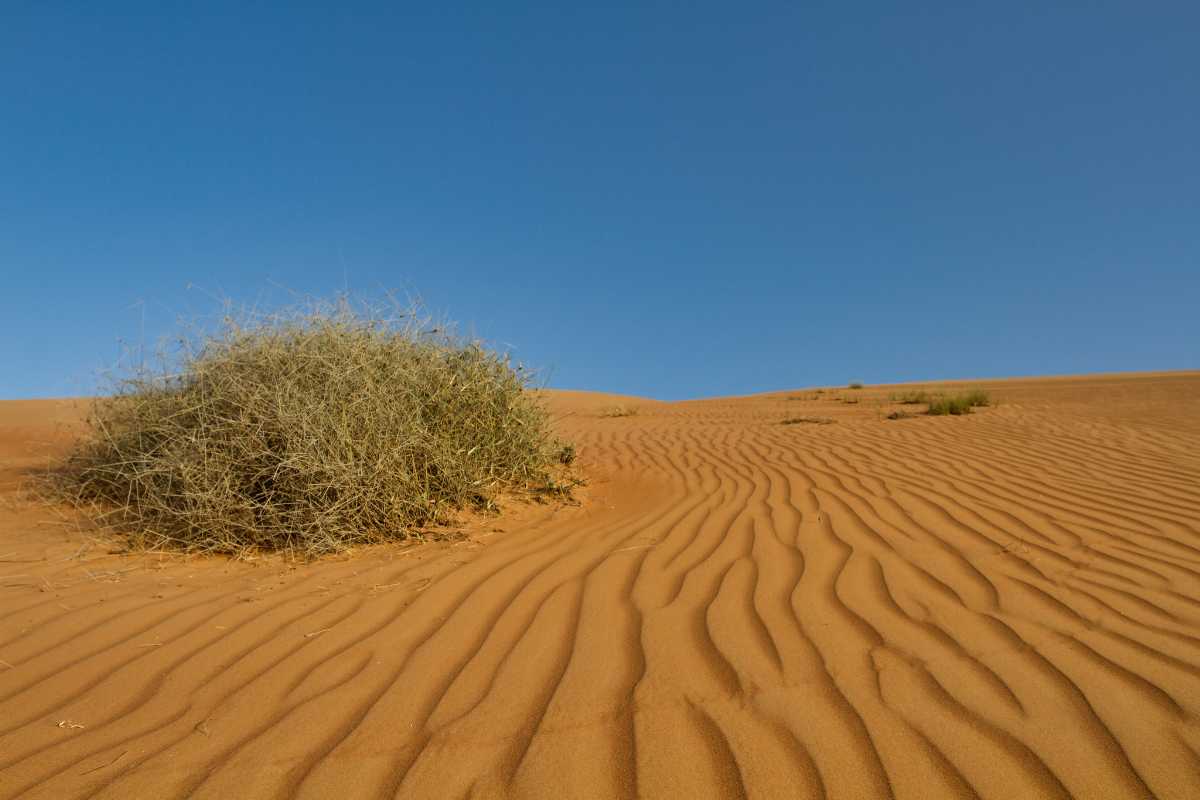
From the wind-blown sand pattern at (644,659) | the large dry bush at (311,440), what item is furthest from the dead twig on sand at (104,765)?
the large dry bush at (311,440)

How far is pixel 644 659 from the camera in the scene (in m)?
2.47

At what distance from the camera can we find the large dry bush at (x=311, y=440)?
4031mm

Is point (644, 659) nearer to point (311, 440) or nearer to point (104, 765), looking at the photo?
point (104, 765)

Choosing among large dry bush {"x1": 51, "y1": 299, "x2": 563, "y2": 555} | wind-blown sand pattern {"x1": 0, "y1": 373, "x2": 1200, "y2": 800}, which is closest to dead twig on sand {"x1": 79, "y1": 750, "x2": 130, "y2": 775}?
wind-blown sand pattern {"x1": 0, "y1": 373, "x2": 1200, "y2": 800}

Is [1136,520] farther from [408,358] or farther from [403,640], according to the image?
[408,358]

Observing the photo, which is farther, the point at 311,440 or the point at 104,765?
the point at 311,440

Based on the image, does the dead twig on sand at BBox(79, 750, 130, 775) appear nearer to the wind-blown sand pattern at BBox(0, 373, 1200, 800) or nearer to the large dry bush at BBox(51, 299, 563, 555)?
the wind-blown sand pattern at BBox(0, 373, 1200, 800)

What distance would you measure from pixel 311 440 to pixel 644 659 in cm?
242

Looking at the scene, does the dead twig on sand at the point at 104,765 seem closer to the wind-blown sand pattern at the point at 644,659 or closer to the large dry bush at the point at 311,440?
the wind-blown sand pattern at the point at 644,659

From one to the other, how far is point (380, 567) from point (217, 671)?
1148mm

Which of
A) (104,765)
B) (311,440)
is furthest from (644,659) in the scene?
(311,440)

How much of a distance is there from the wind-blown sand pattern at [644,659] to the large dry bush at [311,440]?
0.90ft

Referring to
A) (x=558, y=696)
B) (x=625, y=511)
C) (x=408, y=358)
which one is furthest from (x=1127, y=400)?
(x=558, y=696)

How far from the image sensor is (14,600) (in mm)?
3289
